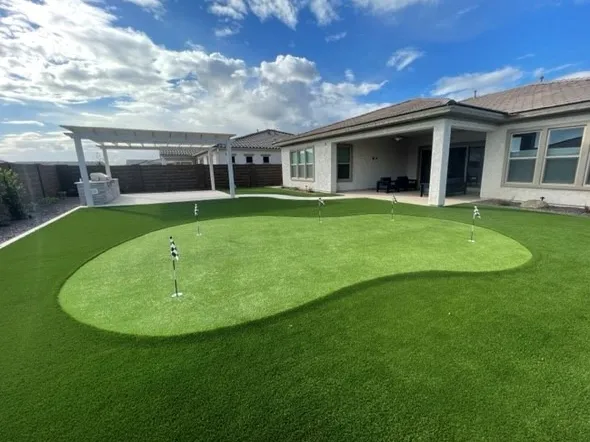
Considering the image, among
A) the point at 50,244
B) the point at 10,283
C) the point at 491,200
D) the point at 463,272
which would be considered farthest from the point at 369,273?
the point at 491,200

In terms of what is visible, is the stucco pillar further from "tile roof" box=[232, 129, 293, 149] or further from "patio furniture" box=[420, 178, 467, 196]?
"tile roof" box=[232, 129, 293, 149]

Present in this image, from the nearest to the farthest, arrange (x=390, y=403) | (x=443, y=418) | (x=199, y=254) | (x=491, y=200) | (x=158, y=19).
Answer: (x=443, y=418) → (x=390, y=403) → (x=199, y=254) → (x=158, y=19) → (x=491, y=200)

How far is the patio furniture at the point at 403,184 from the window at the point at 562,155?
594 centimetres

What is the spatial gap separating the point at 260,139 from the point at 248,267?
2773 centimetres

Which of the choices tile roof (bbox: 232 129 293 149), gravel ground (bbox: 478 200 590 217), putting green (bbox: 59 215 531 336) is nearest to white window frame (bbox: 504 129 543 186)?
gravel ground (bbox: 478 200 590 217)

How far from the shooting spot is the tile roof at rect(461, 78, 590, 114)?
8734 mm

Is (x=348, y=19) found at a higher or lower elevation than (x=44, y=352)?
higher

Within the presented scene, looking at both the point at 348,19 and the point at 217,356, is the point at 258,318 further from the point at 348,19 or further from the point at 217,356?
the point at 348,19

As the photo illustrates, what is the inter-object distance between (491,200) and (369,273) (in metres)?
9.58

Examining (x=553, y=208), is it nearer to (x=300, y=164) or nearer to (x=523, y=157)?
(x=523, y=157)

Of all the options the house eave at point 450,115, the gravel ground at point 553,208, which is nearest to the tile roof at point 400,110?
the house eave at point 450,115

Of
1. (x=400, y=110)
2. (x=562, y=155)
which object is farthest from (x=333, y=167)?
(x=562, y=155)

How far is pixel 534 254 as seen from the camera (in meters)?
4.50

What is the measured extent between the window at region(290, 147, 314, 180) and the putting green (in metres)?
10.1
